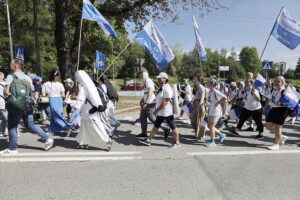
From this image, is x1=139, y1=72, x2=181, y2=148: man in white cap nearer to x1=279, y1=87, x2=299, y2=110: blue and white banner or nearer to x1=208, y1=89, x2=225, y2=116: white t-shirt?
x1=208, y1=89, x2=225, y2=116: white t-shirt

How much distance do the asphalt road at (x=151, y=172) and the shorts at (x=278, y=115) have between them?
0.63 meters

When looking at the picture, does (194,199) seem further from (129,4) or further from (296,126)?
(129,4)

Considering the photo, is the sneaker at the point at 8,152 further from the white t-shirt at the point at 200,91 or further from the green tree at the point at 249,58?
the green tree at the point at 249,58

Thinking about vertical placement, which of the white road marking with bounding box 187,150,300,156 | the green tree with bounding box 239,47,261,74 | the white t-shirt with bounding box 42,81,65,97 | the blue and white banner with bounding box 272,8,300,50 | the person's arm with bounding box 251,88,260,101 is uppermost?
the green tree with bounding box 239,47,261,74

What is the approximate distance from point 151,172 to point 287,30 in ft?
20.2

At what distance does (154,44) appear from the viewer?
673cm

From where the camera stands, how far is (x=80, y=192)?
10.3 ft

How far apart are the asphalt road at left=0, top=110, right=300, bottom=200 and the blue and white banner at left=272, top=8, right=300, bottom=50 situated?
3.30m

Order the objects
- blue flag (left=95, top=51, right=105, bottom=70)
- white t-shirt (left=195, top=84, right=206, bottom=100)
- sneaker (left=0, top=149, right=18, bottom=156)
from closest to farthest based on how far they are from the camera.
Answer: sneaker (left=0, top=149, right=18, bottom=156) < white t-shirt (left=195, top=84, right=206, bottom=100) < blue flag (left=95, top=51, right=105, bottom=70)

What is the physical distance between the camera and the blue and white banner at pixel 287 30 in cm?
708

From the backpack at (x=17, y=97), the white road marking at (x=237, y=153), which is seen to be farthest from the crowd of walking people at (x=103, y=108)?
the white road marking at (x=237, y=153)


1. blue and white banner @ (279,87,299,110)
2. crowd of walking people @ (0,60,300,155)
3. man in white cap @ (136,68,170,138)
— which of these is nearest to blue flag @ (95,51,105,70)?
crowd of walking people @ (0,60,300,155)

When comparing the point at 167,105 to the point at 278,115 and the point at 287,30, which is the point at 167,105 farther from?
the point at 287,30

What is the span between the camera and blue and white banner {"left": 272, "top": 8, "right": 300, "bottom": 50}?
7.08m
